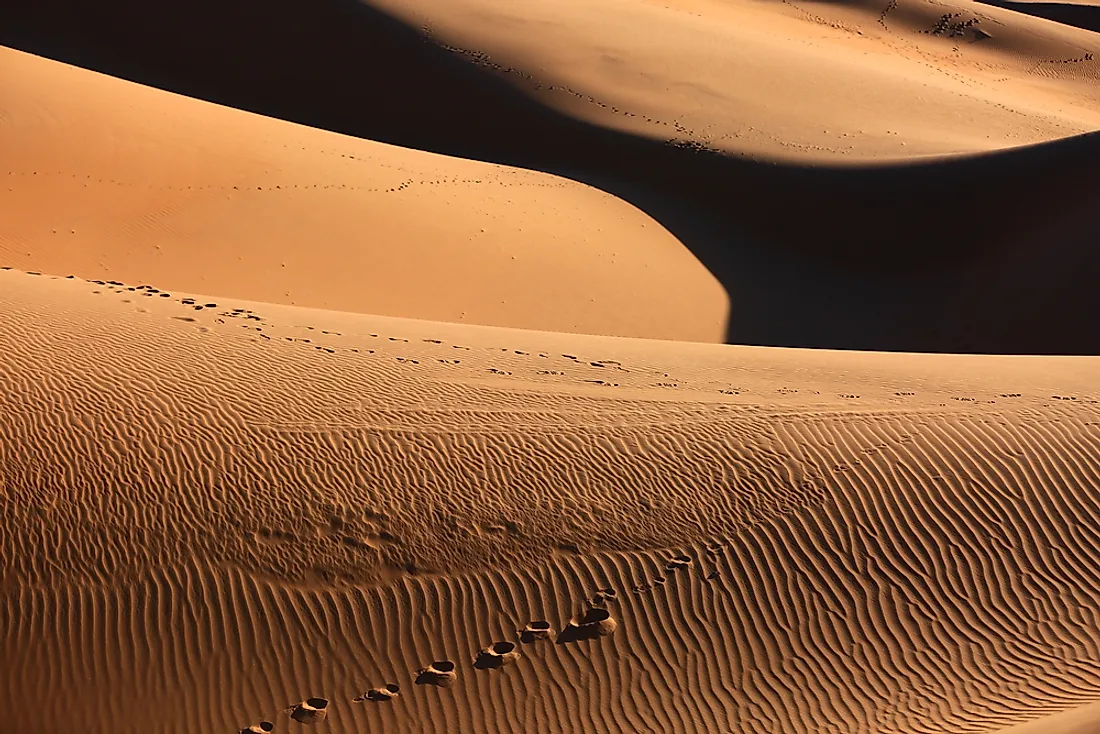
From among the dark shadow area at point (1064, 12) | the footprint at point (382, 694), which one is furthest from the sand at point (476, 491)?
the dark shadow area at point (1064, 12)

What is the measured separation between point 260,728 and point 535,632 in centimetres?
110

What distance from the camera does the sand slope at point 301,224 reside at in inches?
392

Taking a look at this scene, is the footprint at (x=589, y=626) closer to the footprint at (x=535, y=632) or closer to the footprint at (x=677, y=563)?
the footprint at (x=535, y=632)

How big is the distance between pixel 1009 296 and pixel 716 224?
137 inches

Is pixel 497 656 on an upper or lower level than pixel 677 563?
lower

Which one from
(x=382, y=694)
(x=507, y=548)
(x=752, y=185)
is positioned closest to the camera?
(x=382, y=694)

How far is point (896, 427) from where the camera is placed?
5594 mm

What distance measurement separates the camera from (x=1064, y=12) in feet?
94.2

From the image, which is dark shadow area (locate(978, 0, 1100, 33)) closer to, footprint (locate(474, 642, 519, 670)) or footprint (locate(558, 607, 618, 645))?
footprint (locate(558, 607, 618, 645))

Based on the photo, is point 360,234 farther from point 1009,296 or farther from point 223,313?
point 1009,296

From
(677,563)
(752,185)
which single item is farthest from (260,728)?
(752,185)

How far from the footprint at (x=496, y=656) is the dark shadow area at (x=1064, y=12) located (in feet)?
94.5

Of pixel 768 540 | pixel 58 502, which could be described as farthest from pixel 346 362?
pixel 768 540

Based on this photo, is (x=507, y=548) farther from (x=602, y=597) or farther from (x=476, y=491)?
(x=602, y=597)
